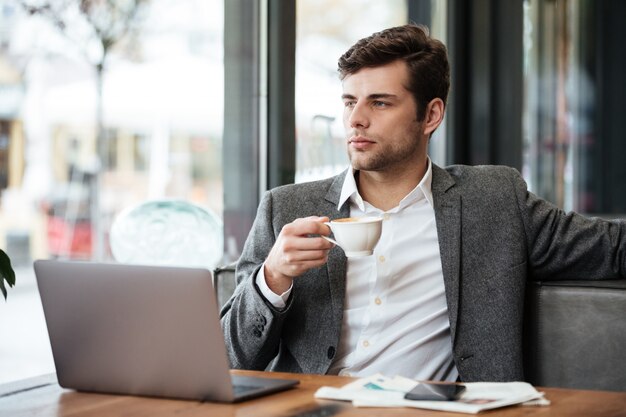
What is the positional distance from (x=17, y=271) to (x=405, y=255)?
925 millimetres

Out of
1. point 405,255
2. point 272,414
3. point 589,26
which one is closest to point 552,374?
point 405,255

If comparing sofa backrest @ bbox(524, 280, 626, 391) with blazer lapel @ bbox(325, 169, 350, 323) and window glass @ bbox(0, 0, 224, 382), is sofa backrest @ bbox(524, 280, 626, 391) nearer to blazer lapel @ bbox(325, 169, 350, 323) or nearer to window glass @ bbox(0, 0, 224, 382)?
blazer lapel @ bbox(325, 169, 350, 323)

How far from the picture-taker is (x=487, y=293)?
223 cm

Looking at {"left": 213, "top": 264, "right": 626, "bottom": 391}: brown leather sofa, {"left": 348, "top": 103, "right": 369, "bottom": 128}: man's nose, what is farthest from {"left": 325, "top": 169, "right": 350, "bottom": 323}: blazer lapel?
{"left": 213, "top": 264, "right": 626, "bottom": 391}: brown leather sofa

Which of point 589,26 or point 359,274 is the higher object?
point 589,26

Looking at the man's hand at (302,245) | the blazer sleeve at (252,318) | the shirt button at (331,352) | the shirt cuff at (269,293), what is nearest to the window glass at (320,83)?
the blazer sleeve at (252,318)

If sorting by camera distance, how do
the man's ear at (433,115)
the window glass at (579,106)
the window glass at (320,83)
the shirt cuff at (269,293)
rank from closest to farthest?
the shirt cuff at (269,293) < the man's ear at (433,115) < the window glass at (320,83) < the window glass at (579,106)

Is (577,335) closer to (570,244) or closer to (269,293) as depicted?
(570,244)

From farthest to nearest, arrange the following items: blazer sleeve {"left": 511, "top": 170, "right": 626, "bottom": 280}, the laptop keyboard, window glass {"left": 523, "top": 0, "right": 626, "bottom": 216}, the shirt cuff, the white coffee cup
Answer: window glass {"left": 523, "top": 0, "right": 626, "bottom": 216} → blazer sleeve {"left": 511, "top": 170, "right": 626, "bottom": 280} → the shirt cuff → the white coffee cup → the laptop keyboard

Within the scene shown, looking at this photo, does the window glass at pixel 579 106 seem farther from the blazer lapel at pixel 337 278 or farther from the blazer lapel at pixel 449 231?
the blazer lapel at pixel 337 278

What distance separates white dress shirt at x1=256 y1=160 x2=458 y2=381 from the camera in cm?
222

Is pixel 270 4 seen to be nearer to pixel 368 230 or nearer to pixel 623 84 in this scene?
pixel 368 230

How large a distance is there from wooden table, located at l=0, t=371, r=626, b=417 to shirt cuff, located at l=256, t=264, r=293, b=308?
14.6 inches

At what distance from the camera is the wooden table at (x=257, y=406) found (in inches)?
57.8
